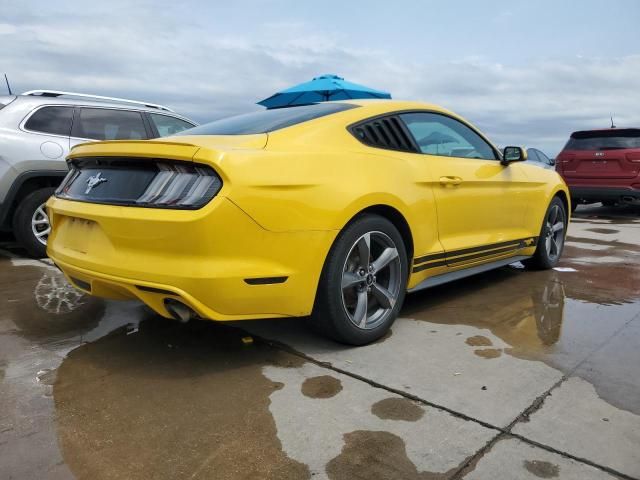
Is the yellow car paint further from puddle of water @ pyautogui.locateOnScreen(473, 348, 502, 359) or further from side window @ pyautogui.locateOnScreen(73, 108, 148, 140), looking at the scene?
side window @ pyautogui.locateOnScreen(73, 108, 148, 140)

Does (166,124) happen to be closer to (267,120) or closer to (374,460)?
(267,120)

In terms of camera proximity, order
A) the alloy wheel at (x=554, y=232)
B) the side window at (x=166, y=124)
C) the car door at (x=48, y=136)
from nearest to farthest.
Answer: the alloy wheel at (x=554, y=232)
the car door at (x=48, y=136)
the side window at (x=166, y=124)

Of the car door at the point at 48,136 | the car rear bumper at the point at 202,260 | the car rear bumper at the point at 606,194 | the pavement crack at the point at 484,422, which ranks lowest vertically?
the pavement crack at the point at 484,422

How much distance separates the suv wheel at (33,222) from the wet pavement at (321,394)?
4.77ft

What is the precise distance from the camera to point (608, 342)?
10.6 ft

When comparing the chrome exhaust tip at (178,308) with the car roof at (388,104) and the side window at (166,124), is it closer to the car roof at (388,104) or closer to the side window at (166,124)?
the car roof at (388,104)

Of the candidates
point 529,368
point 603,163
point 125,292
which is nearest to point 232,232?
point 125,292

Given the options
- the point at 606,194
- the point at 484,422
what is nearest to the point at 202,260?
the point at 484,422

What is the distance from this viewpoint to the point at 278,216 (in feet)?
8.78

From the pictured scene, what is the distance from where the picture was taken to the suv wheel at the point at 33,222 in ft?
17.5

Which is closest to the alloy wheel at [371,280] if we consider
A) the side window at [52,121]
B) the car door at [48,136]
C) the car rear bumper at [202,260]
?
the car rear bumper at [202,260]

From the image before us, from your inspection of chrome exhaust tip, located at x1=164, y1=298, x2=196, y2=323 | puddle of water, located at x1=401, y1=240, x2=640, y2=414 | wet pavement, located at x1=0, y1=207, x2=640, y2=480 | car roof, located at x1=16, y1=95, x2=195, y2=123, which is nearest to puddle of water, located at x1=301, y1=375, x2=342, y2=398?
wet pavement, located at x1=0, y1=207, x2=640, y2=480

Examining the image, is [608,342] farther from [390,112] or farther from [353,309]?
[390,112]

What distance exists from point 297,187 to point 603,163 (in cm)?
844
